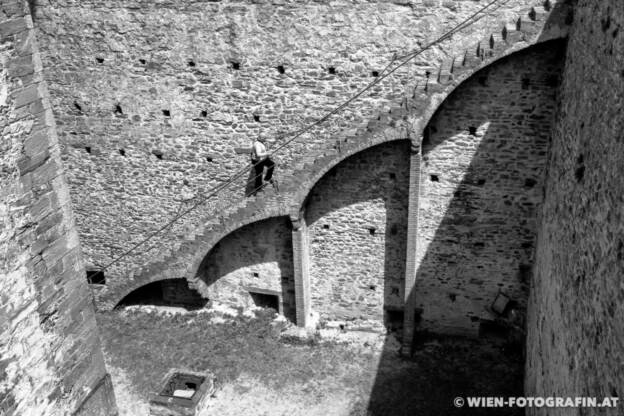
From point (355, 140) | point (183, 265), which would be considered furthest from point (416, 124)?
point (183, 265)

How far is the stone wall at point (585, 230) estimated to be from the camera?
609 cm

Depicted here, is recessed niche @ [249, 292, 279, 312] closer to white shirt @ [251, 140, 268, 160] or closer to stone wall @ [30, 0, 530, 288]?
stone wall @ [30, 0, 530, 288]

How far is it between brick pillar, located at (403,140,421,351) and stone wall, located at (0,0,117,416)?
6.30 metres

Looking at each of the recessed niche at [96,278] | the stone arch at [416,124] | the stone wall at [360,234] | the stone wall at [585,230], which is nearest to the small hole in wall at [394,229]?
the stone wall at [360,234]

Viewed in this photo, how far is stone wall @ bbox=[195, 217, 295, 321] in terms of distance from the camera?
43.3 ft

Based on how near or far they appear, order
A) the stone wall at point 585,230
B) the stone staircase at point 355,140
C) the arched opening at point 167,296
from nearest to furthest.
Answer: the stone wall at point 585,230 < the stone staircase at point 355,140 < the arched opening at point 167,296

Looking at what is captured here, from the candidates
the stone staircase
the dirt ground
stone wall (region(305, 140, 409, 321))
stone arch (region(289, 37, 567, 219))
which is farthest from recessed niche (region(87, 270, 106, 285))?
stone arch (region(289, 37, 567, 219))

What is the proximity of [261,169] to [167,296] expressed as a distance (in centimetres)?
421

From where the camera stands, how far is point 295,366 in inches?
493

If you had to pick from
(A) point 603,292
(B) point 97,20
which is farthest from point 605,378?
(B) point 97,20

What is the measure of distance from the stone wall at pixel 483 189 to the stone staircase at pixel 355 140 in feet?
1.68

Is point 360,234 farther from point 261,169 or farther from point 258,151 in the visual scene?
point 258,151

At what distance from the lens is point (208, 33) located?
38.6 ft

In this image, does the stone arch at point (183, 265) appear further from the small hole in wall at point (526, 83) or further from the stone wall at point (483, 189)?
the small hole in wall at point (526, 83)
